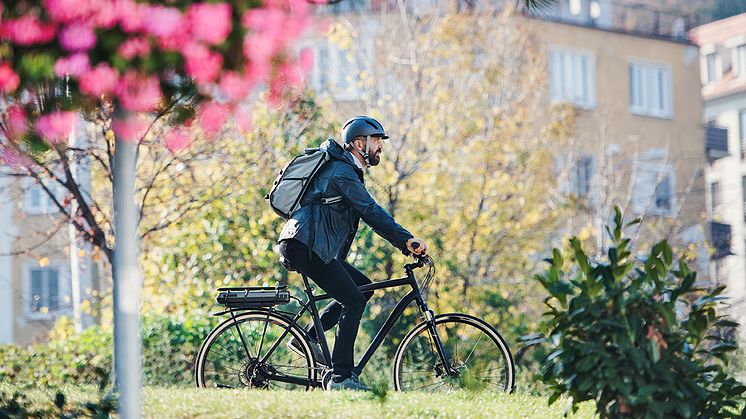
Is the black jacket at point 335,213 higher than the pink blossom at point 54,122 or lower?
lower

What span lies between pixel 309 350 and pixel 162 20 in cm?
385

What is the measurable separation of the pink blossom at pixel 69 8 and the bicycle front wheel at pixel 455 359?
3.98 metres

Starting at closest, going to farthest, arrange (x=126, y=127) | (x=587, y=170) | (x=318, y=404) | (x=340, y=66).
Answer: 1. (x=126, y=127)
2. (x=318, y=404)
3. (x=340, y=66)
4. (x=587, y=170)

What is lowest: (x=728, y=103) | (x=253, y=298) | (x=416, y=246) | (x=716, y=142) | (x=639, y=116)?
(x=253, y=298)

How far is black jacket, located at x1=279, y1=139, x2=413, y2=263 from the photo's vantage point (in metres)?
8.48

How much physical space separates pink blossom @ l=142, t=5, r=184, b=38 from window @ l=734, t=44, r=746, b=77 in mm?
54432

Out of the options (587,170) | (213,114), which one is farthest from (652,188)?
(213,114)

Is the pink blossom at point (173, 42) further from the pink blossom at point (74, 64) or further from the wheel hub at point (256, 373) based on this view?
the wheel hub at point (256, 373)

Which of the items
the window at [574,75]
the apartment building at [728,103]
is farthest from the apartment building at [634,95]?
the apartment building at [728,103]

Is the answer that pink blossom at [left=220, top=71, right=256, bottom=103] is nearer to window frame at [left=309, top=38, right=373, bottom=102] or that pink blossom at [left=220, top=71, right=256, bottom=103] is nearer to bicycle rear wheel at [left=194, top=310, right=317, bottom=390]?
bicycle rear wheel at [left=194, top=310, right=317, bottom=390]

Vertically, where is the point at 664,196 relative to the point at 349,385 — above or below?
above

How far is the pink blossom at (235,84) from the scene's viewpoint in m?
5.86

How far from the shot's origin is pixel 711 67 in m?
59.5

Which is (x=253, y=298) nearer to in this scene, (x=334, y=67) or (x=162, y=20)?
(x=162, y=20)
